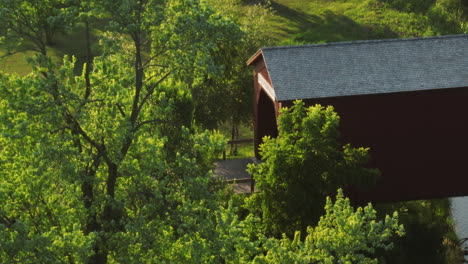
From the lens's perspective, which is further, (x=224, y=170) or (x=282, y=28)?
(x=282, y=28)

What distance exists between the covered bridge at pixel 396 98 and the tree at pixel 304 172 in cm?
378

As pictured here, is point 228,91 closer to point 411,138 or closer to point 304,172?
point 411,138

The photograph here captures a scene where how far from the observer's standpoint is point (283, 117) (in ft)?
63.3

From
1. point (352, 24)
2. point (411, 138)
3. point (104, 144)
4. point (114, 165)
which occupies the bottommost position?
point (114, 165)

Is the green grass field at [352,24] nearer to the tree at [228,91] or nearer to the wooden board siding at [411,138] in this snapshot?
the tree at [228,91]

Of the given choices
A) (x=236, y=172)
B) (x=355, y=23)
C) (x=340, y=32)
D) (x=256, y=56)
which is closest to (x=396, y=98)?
(x=256, y=56)

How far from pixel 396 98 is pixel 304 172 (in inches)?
260

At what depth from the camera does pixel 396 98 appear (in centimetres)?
2327

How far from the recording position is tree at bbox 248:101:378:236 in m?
18.6

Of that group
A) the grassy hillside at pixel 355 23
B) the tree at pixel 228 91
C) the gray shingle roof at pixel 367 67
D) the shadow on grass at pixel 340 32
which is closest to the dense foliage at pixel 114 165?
the gray shingle roof at pixel 367 67

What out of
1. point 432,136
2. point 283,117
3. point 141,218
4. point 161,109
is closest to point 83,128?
point 161,109

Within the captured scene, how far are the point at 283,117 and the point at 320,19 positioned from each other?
38768 mm

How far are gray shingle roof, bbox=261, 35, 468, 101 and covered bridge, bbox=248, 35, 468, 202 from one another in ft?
0.12

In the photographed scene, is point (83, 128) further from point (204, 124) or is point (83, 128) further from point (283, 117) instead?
point (204, 124)
